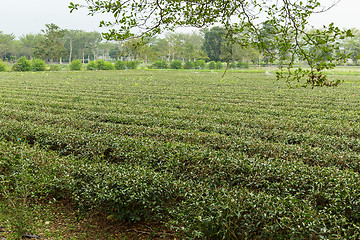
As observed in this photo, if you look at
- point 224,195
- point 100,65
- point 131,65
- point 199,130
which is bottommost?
point 224,195

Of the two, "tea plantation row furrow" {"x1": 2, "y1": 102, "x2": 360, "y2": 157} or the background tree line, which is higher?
the background tree line

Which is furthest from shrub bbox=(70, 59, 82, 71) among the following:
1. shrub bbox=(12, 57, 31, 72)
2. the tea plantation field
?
the tea plantation field

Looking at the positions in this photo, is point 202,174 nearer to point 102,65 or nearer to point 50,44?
point 102,65

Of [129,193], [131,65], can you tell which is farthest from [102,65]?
[129,193]

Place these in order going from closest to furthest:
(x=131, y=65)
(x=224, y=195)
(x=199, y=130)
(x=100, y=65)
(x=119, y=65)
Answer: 1. (x=224, y=195)
2. (x=199, y=130)
3. (x=100, y=65)
4. (x=119, y=65)
5. (x=131, y=65)

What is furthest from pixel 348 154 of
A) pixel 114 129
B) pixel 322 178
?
pixel 114 129

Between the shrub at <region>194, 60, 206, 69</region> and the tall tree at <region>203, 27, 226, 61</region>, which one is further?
the tall tree at <region>203, 27, 226, 61</region>

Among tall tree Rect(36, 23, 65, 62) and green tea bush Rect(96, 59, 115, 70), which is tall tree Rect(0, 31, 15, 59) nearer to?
tall tree Rect(36, 23, 65, 62)

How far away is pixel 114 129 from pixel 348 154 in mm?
6019

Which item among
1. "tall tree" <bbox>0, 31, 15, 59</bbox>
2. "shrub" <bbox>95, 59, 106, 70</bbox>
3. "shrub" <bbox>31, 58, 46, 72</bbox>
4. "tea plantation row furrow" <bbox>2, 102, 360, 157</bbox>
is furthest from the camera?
"tall tree" <bbox>0, 31, 15, 59</bbox>

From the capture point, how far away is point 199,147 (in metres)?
6.34

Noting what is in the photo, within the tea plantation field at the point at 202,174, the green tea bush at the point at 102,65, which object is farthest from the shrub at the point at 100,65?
the tea plantation field at the point at 202,174

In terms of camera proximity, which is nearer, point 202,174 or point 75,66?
point 202,174

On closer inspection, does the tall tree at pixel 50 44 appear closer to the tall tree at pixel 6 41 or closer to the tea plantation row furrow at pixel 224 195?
the tall tree at pixel 6 41
